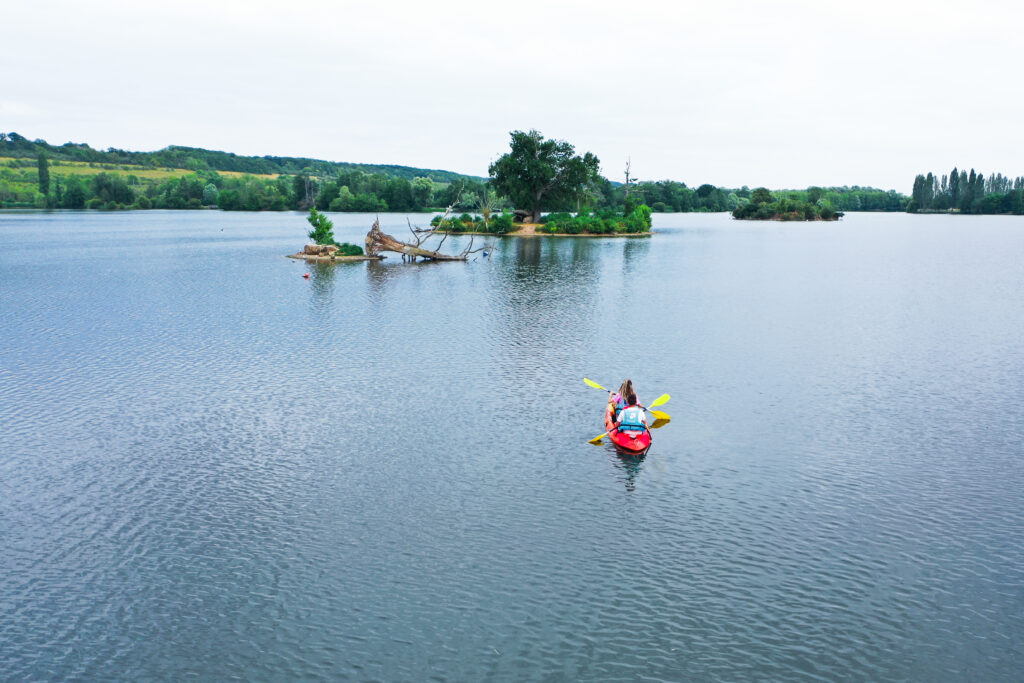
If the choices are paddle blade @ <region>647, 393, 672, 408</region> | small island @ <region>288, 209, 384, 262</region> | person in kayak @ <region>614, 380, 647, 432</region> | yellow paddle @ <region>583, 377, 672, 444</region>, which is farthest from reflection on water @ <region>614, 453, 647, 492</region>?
small island @ <region>288, 209, 384, 262</region>

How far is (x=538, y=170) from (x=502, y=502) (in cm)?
16064

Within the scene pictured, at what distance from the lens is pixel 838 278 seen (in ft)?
350

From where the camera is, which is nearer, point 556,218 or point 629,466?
point 629,466

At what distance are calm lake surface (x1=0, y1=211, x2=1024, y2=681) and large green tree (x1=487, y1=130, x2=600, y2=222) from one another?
122396 mm

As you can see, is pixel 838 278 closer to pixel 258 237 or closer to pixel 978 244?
pixel 978 244

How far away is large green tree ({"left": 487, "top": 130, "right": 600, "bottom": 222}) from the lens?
184 meters

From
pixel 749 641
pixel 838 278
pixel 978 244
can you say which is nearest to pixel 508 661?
pixel 749 641

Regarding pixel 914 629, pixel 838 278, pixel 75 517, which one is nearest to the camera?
pixel 914 629

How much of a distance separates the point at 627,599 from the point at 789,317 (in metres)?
56.6

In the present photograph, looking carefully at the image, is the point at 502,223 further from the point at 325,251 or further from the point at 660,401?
the point at 660,401

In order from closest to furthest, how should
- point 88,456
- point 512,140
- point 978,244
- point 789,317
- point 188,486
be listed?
point 188,486
point 88,456
point 789,317
point 978,244
point 512,140

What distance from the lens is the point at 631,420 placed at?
36438mm

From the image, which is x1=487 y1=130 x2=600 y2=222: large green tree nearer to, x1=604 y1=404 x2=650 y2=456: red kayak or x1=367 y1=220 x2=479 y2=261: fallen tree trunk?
x1=367 y1=220 x2=479 y2=261: fallen tree trunk

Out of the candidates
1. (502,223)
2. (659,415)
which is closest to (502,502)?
(659,415)
